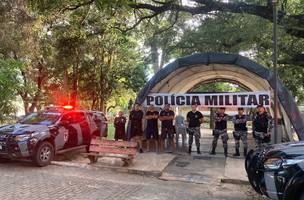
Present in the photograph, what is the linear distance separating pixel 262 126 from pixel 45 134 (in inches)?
257

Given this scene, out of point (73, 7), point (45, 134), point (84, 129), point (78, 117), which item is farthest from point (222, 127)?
point (73, 7)

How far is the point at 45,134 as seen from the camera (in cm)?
1231

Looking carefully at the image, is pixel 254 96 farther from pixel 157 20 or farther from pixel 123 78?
pixel 123 78

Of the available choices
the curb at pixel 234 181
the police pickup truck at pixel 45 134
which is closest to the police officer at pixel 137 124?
the police pickup truck at pixel 45 134

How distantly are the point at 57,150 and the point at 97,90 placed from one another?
67.0 ft

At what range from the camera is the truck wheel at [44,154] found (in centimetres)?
1191

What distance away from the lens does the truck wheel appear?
39.1 ft

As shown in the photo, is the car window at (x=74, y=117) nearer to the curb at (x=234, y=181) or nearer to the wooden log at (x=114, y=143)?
the wooden log at (x=114, y=143)

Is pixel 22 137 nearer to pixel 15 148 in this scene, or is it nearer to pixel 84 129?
pixel 15 148

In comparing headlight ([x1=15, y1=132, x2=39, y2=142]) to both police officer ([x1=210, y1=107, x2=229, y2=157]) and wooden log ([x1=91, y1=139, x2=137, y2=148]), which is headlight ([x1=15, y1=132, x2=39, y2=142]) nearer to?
wooden log ([x1=91, y1=139, x2=137, y2=148])

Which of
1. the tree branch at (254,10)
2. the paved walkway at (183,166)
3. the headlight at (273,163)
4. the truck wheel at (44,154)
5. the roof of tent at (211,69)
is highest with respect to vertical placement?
the tree branch at (254,10)

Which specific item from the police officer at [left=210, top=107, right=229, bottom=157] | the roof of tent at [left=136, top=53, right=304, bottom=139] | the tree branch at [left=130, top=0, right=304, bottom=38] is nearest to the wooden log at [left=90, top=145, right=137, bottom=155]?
the police officer at [left=210, top=107, right=229, bottom=157]

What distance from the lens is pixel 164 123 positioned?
49.9ft

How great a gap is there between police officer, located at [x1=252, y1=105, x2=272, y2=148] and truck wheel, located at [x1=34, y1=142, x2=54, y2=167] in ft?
20.5
